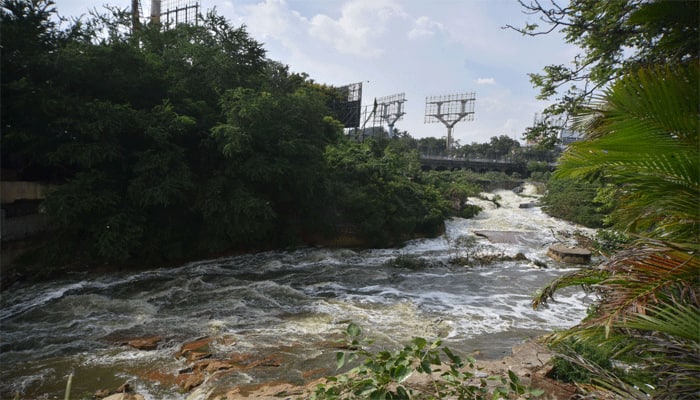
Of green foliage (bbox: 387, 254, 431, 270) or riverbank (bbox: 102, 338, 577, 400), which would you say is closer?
riverbank (bbox: 102, 338, 577, 400)

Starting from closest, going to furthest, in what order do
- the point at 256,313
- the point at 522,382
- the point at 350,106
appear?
the point at 522,382, the point at 256,313, the point at 350,106

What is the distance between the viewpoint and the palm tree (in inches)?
68.3

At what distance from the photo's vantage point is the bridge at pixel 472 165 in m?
49.3

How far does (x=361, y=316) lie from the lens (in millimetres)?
7430

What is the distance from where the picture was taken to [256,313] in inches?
295

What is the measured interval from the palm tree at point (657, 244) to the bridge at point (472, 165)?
153 feet

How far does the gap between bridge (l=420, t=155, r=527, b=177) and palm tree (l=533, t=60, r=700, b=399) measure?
1842 inches

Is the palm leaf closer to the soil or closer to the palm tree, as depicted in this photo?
the palm tree

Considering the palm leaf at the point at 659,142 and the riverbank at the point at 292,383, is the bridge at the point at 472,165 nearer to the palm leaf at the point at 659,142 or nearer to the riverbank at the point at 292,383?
the riverbank at the point at 292,383

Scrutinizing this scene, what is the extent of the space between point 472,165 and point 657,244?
5292cm

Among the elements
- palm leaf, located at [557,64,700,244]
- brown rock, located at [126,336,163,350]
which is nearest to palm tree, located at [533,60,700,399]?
palm leaf, located at [557,64,700,244]

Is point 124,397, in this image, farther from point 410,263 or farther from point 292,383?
point 410,263

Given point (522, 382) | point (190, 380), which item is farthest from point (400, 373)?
point (190, 380)

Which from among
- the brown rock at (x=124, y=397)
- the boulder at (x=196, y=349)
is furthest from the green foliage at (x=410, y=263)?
the brown rock at (x=124, y=397)
